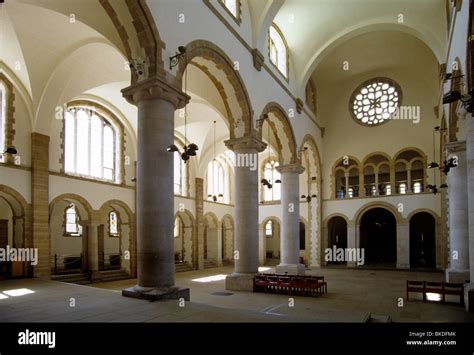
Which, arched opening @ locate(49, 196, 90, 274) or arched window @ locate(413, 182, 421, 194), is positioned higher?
arched window @ locate(413, 182, 421, 194)

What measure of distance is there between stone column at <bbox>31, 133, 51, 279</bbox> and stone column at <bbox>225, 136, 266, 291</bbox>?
7055 mm

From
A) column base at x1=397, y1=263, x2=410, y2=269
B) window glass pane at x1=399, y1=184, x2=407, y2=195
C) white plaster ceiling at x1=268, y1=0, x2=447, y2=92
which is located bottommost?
column base at x1=397, y1=263, x2=410, y2=269

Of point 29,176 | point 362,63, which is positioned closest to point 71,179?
point 29,176

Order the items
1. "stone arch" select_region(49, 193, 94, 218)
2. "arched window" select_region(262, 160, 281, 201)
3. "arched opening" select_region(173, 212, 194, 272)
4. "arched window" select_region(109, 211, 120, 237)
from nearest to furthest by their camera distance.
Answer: "stone arch" select_region(49, 193, 94, 218) → "arched window" select_region(109, 211, 120, 237) → "arched opening" select_region(173, 212, 194, 272) → "arched window" select_region(262, 160, 281, 201)

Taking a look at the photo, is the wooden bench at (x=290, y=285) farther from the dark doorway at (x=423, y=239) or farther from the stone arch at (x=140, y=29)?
the dark doorway at (x=423, y=239)

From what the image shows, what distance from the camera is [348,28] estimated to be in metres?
19.2

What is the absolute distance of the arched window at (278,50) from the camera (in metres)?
18.1

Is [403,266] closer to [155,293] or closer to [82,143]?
[155,293]

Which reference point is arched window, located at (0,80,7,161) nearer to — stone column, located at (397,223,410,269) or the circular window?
the circular window

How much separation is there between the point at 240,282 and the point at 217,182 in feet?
53.0

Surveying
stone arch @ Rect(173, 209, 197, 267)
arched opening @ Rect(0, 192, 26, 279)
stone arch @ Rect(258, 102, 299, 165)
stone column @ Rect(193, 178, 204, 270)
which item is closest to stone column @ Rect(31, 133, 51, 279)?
arched opening @ Rect(0, 192, 26, 279)

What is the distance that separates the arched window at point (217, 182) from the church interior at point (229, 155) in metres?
0.24

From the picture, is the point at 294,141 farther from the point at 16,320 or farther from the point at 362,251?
the point at 16,320

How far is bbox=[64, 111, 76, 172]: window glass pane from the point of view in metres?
17.0
